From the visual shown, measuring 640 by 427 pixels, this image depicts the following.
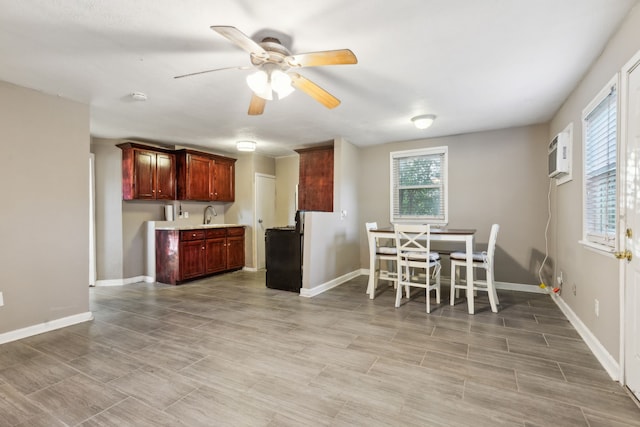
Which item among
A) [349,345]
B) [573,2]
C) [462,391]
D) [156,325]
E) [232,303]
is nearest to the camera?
[573,2]

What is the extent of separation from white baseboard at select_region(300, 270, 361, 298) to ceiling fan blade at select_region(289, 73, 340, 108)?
102 inches

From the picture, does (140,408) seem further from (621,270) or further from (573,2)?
(573,2)

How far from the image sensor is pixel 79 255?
→ 3.28 meters

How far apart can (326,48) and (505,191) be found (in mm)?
3620

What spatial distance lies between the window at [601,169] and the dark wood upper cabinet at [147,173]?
18.4 ft

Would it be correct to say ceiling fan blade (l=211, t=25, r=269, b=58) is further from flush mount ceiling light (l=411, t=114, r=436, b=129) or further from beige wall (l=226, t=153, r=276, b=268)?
beige wall (l=226, t=153, r=276, b=268)

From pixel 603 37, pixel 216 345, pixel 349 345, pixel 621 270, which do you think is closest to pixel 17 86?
pixel 216 345

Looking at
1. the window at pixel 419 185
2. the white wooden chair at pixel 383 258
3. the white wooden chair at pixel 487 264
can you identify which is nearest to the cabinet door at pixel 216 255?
the white wooden chair at pixel 383 258

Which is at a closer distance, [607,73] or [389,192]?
[607,73]

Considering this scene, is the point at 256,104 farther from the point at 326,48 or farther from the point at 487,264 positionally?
the point at 487,264

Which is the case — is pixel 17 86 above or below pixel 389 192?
above

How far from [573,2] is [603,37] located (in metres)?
0.62

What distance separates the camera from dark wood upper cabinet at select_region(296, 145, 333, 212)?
5.16 m

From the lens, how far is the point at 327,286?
15.2 feet
